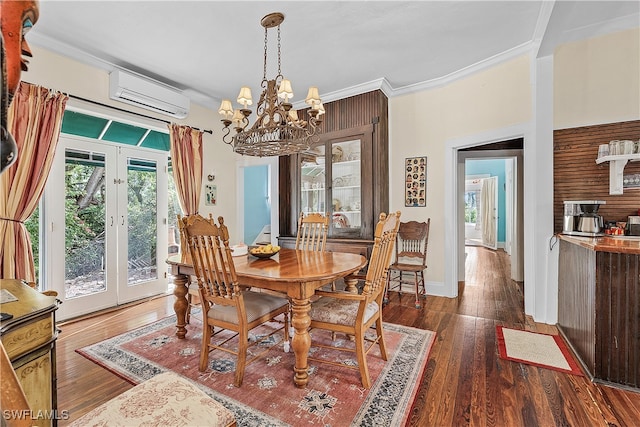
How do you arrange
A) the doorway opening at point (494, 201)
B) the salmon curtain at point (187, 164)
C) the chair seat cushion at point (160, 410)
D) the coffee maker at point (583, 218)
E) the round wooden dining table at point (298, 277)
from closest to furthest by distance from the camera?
the chair seat cushion at point (160, 410) → the round wooden dining table at point (298, 277) → the coffee maker at point (583, 218) → the salmon curtain at point (187, 164) → the doorway opening at point (494, 201)

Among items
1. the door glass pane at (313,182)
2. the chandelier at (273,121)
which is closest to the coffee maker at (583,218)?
the chandelier at (273,121)

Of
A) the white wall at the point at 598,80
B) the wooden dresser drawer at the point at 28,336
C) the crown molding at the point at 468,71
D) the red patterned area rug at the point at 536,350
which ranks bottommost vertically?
the red patterned area rug at the point at 536,350

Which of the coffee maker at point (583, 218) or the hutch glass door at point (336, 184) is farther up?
the hutch glass door at point (336, 184)

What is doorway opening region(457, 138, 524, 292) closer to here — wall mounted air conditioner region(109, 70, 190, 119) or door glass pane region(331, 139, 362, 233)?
door glass pane region(331, 139, 362, 233)

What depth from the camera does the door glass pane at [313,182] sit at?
426 cm

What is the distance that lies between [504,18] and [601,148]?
142 centimetres

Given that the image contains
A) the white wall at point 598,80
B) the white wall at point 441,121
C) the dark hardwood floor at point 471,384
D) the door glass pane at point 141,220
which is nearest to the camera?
the dark hardwood floor at point 471,384

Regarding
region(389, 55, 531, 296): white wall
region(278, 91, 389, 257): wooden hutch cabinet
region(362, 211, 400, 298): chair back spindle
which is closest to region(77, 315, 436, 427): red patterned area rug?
region(362, 211, 400, 298): chair back spindle

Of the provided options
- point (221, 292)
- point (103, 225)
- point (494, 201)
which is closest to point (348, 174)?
point (221, 292)

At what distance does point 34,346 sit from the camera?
3.83ft

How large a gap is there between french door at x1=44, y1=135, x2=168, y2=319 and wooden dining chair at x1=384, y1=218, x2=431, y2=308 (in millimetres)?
3165

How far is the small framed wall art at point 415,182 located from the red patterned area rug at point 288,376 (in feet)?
5.85

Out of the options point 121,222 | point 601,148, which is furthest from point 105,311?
point 601,148

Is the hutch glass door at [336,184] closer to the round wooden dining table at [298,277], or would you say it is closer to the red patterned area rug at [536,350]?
the round wooden dining table at [298,277]
